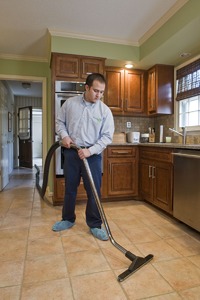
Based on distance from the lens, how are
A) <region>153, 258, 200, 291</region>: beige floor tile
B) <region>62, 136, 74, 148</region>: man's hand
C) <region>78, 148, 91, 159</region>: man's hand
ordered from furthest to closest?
<region>62, 136, 74, 148</region>: man's hand < <region>78, 148, 91, 159</region>: man's hand < <region>153, 258, 200, 291</region>: beige floor tile

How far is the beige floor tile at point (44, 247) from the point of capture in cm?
171

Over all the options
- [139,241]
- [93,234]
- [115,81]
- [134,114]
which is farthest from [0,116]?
[139,241]

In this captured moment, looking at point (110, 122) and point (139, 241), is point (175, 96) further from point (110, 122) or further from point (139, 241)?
point (139, 241)

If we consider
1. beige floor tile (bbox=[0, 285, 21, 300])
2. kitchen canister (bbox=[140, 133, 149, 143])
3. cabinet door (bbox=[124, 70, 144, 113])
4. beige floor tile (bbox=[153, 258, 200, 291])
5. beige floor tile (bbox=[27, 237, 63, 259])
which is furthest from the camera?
kitchen canister (bbox=[140, 133, 149, 143])

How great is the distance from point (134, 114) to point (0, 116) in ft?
7.78

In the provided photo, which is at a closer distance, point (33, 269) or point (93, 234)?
point (33, 269)

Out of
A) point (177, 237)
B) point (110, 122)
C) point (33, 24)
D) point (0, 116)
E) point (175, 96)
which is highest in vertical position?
point (33, 24)

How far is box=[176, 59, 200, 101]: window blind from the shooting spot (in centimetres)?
296

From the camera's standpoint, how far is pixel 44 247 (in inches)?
71.1

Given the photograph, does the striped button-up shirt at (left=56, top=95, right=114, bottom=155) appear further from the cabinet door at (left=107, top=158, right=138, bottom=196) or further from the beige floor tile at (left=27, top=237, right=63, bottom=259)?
the cabinet door at (left=107, top=158, right=138, bottom=196)

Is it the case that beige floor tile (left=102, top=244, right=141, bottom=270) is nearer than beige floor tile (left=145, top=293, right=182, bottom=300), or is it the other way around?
beige floor tile (left=145, top=293, right=182, bottom=300)

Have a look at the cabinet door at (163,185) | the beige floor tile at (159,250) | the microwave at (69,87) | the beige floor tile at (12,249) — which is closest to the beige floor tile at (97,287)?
the beige floor tile at (159,250)

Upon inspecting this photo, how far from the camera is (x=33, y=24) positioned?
2.72 meters

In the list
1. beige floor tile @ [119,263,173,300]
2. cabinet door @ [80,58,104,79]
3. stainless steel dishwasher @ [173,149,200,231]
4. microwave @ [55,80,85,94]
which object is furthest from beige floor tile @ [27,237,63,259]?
cabinet door @ [80,58,104,79]
